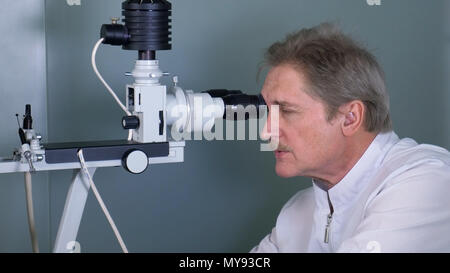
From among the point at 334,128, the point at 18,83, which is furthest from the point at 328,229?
the point at 18,83

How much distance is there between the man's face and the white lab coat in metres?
0.07

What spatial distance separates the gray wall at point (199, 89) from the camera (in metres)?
1.79

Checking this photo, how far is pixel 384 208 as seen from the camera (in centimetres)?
124

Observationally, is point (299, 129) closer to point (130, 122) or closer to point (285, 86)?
point (285, 86)

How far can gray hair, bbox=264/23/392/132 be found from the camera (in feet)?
4.56

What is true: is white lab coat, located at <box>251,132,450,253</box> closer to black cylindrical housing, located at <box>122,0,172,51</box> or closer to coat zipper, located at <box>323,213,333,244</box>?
coat zipper, located at <box>323,213,333,244</box>

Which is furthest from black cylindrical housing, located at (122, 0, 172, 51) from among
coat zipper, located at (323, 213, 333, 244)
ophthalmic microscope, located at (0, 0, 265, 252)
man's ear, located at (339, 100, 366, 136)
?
coat zipper, located at (323, 213, 333, 244)

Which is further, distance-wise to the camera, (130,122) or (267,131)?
(267,131)

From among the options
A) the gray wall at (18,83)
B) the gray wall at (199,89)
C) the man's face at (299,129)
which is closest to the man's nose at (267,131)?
the man's face at (299,129)

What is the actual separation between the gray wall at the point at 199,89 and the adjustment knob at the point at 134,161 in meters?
0.62

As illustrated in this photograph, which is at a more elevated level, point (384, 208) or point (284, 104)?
point (284, 104)

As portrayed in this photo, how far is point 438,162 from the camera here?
1.31 m

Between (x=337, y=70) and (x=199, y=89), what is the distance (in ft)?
2.04
